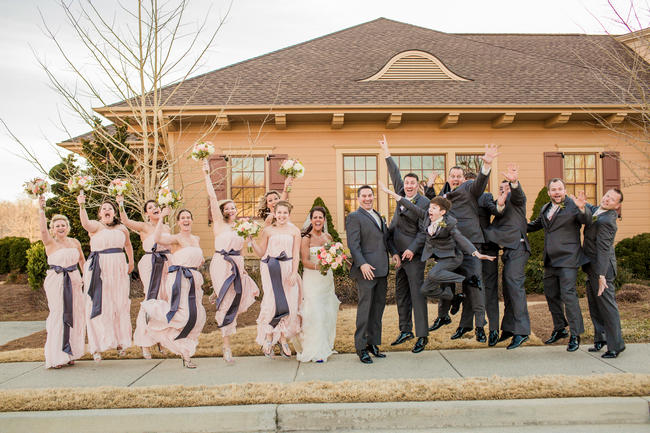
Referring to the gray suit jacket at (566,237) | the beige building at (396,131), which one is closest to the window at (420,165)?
the beige building at (396,131)

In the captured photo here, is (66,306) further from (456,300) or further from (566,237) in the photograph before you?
(566,237)

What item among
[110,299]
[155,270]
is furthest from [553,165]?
[110,299]

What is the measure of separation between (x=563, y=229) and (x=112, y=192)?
19.7 ft

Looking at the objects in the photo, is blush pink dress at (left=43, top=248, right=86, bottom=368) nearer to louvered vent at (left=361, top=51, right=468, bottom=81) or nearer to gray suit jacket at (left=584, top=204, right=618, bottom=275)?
gray suit jacket at (left=584, top=204, right=618, bottom=275)

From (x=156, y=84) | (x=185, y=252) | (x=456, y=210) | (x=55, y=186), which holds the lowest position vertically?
(x=185, y=252)

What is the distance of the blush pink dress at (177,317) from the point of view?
5801mm

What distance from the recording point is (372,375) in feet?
17.1

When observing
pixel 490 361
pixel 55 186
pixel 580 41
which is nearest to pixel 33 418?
pixel 490 361

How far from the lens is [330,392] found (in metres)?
4.56

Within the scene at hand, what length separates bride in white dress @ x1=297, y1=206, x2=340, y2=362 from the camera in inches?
234

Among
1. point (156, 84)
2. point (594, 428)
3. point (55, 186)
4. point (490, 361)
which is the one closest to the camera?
→ point (594, 428)

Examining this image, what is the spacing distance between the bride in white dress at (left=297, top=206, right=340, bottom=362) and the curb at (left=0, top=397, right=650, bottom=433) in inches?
64.5

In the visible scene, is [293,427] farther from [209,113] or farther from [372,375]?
[209,113]

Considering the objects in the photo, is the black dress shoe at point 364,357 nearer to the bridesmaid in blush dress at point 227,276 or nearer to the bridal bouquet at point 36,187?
the bridesmaid in blush dress at point 227,276
